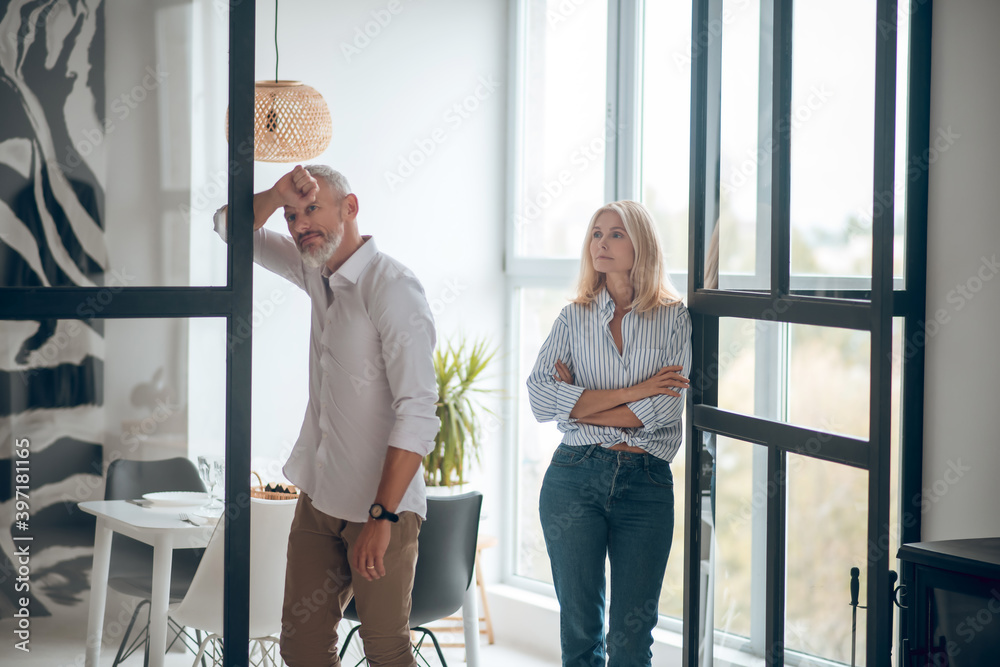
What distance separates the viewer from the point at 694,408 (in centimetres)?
249

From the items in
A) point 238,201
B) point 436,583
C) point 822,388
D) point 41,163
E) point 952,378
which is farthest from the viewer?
point 436,583

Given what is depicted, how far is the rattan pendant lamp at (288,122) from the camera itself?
3.26 meters

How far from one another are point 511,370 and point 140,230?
9.94 feet

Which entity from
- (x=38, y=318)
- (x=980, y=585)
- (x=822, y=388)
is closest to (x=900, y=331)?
(x=822, y=388)

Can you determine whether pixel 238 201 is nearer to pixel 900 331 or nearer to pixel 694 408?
pixel 694 408

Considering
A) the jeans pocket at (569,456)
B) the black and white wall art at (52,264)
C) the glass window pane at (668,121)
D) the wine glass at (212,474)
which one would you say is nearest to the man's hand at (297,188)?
the black and white wall art at (52,264)

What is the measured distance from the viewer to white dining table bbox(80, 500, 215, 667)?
169 cm

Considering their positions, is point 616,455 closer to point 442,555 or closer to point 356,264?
point 442,555

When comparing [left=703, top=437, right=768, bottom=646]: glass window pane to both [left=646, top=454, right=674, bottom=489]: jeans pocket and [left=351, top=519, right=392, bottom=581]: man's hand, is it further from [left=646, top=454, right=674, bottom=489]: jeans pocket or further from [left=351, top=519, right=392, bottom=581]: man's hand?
[left=351, top=519, right=392, bottom=581]: man's hand

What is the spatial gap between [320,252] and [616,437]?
94 cm

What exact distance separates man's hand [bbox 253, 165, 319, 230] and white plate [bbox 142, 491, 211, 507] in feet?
1.89

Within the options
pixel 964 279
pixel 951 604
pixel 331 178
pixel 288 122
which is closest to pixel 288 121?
pixel 288 122

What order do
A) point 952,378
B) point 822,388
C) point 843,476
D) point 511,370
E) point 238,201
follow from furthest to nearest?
point 511,370 → point 952,378 → point 822,388 → point 843,476 → point 238,201

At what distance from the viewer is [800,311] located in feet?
6.87
